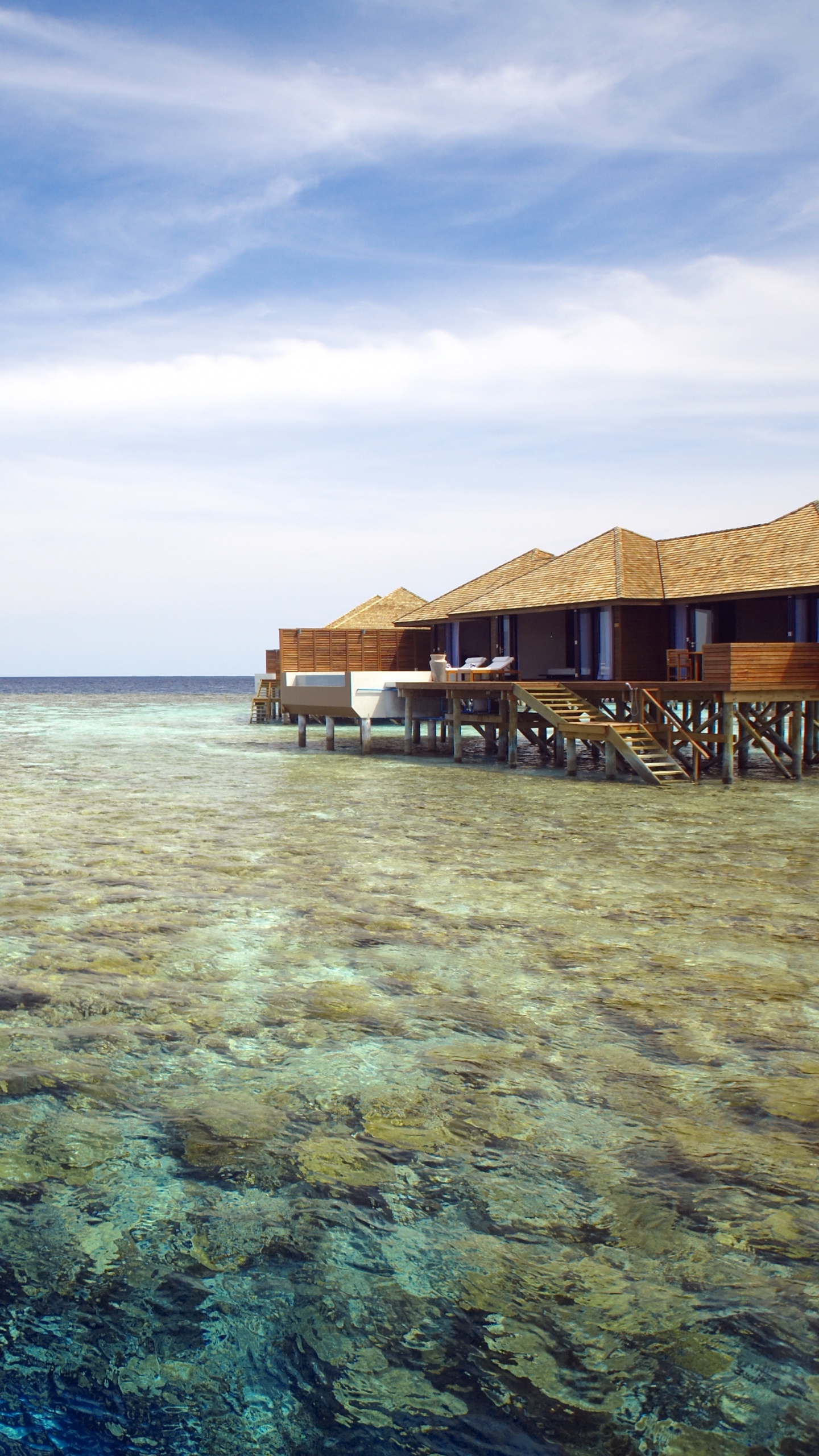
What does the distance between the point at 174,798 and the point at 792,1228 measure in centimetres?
1580

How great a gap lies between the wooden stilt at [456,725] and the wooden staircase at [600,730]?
2457 millimetres

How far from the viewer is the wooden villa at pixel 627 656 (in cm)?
2072

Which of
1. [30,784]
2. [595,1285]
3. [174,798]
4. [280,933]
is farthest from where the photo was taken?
[30,784]

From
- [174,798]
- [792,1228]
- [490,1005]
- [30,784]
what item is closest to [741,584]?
[174,798]

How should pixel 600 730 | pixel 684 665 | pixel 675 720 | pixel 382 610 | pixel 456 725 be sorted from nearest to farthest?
pixel 600 730
pixel 675 720
pixel 684 665
pixel 456 725
pixel 382 610

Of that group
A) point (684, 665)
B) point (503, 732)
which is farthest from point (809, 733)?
point (503, 732)

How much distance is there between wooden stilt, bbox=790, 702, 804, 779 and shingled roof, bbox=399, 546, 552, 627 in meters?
10.2

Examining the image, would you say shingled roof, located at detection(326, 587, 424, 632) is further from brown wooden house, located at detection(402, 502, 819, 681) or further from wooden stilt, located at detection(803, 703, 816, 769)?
wooden stilt, located at detection(803, 703, 816, 769)

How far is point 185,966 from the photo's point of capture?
25.5 ft

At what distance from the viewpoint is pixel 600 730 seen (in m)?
20.7

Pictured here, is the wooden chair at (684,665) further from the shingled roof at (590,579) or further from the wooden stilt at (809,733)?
the wooden stilt at (809,733)

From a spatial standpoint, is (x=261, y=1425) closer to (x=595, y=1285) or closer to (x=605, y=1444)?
(x=605, y=1444)

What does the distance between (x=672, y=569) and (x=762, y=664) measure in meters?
5.62

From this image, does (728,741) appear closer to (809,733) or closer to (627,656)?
(627,656)
